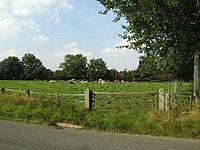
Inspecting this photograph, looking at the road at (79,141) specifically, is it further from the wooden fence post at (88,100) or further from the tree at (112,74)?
the tree at (112,74)

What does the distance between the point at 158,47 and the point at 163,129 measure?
5950mm

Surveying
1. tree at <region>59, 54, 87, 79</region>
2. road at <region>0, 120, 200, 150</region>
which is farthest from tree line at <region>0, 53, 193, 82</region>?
road at <region>0, 120, 200, 150</region>

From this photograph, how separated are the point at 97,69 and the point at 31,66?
25740 millimetres

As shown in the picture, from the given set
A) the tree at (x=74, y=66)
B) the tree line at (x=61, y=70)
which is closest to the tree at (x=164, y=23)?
the tree line at (x=61, y=70)

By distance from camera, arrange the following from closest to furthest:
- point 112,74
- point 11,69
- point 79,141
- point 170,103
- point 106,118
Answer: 1. point 79,141
2. point 106,118
3. point 170,103
4. point 112,74
5. point 11,69

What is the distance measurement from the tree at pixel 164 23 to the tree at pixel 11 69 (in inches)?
3899

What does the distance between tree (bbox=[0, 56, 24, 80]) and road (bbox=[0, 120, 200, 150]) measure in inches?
4024

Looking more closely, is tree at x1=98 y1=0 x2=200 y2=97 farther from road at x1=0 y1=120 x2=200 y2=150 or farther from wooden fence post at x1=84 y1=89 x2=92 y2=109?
road at x1=0 y1=120 x2=200 y2=150

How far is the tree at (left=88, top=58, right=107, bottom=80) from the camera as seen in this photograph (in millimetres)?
112375

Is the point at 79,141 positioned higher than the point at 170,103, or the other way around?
the point at 170,103

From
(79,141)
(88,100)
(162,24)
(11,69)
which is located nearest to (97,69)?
(11,69)

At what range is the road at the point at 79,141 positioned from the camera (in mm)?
8992

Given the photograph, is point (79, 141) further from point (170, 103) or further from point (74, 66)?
point (74, 66)

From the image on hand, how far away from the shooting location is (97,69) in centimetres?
11625
